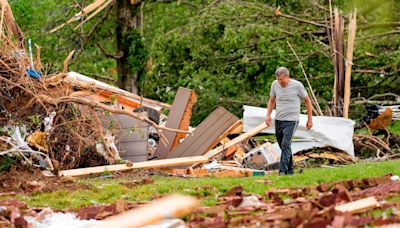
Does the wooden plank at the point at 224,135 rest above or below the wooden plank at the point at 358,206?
above

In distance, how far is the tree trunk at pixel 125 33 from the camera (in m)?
28.1

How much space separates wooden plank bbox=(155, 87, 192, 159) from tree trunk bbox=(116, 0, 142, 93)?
9820 millimetres

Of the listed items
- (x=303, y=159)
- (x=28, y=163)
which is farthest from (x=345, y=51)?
(x=28, y=163)

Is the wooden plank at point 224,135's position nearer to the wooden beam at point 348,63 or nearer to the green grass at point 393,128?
the wooden beam at point 348,63

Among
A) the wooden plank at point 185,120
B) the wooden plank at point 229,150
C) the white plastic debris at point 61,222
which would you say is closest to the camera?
the white plastic debris at point 61,222

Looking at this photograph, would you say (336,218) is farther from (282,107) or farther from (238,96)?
(238,96)

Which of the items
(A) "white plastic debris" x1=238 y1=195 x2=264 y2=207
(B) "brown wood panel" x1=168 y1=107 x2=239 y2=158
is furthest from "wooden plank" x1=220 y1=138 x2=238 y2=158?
(A) "white plastic debris" x1=238 y1=195 x2=264 y2=207

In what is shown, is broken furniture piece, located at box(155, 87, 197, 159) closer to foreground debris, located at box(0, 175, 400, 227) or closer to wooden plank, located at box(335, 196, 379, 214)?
foreground debris, located at box(0, 175, 400, 227)

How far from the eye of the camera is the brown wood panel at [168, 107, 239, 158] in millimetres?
17656

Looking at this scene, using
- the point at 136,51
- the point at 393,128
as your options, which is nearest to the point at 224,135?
the point at 393,128

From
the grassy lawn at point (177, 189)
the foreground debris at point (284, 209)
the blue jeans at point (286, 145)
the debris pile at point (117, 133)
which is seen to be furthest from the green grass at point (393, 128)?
the foreground debris at point (284, 209)

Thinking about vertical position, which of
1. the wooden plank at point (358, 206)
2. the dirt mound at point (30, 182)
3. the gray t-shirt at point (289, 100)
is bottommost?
the wooden plank at point (358, 206)

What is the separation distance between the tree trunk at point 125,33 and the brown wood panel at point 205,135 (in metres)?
10.4

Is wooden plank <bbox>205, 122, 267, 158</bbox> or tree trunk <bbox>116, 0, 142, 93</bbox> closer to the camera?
wooden plank <bbox>205, 122, 267, 158</bbox>
